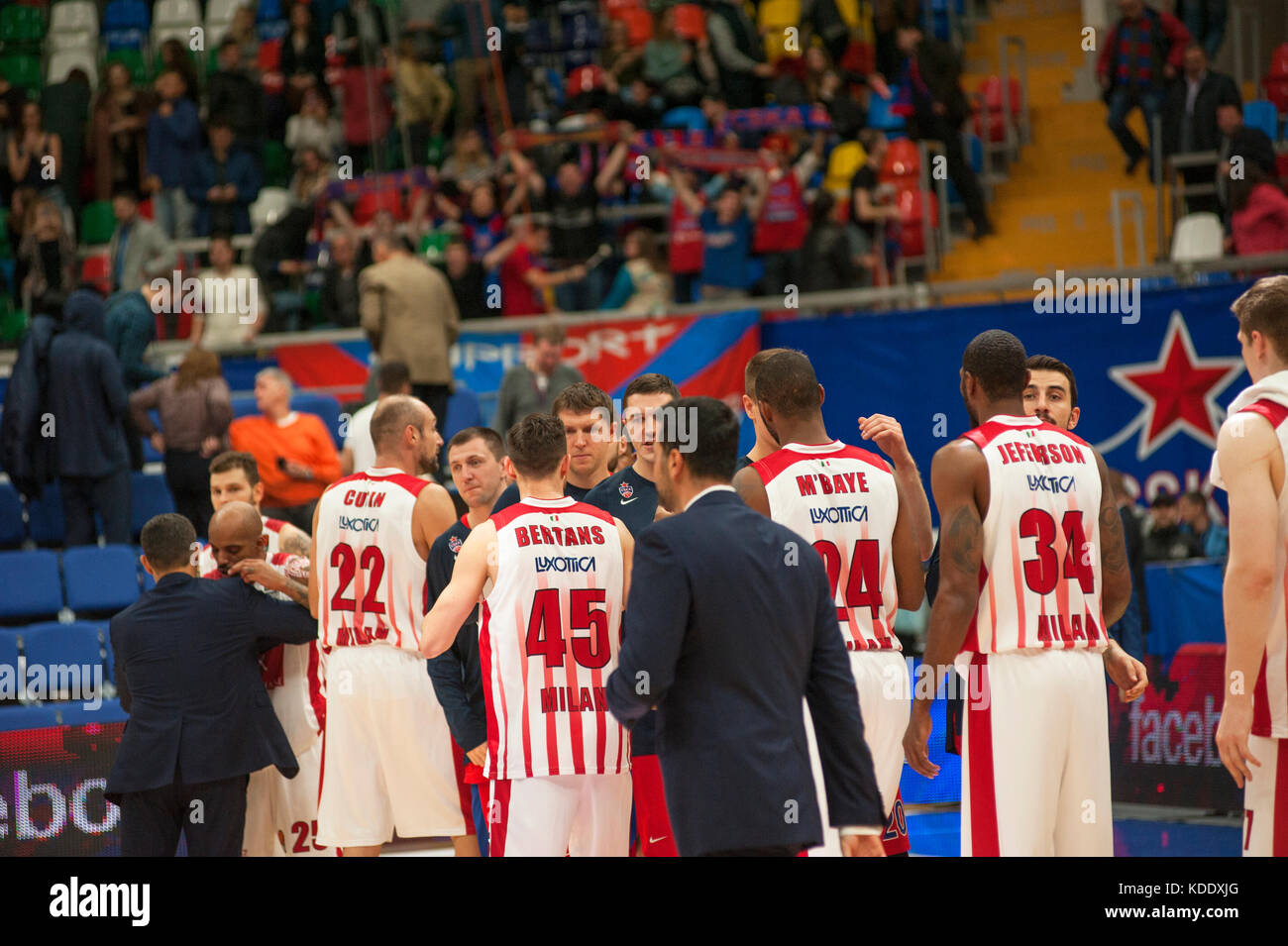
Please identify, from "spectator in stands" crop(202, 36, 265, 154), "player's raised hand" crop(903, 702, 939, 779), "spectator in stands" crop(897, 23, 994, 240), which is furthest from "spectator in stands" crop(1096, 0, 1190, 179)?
"player's raised hand" crop(903, 702, 939, 779)

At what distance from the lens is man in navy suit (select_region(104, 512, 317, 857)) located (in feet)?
21.2

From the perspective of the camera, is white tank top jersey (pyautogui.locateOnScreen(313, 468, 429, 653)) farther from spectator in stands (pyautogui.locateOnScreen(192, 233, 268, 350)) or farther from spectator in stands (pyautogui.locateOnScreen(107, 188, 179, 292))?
spectator in stands (pyautogui.locateOnScreen(107, 188, 179, 292))

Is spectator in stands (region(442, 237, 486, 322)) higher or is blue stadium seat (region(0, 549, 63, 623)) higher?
spectator in stands (region(442, 237, 486, 322))

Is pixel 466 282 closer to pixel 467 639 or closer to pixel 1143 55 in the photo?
pixel 1143 55

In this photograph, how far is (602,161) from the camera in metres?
15.5

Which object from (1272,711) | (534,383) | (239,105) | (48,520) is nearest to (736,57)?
(239,105)

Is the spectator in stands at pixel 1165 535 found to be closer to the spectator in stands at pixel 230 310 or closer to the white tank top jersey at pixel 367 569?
the white tank top jersey at pixel 367 569

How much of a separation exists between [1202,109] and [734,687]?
1086cm

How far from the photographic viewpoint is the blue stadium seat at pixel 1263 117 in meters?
13.7

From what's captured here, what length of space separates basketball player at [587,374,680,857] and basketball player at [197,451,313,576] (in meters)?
2.08

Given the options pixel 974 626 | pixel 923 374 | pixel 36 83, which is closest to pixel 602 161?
pixel 923 374

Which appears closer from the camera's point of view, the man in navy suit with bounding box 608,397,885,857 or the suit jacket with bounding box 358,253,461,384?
the man in navy suit with bounding box 608,397,885,857

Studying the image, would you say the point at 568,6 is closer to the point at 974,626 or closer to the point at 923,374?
the point at 923,374

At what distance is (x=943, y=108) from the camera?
50.1 feet
